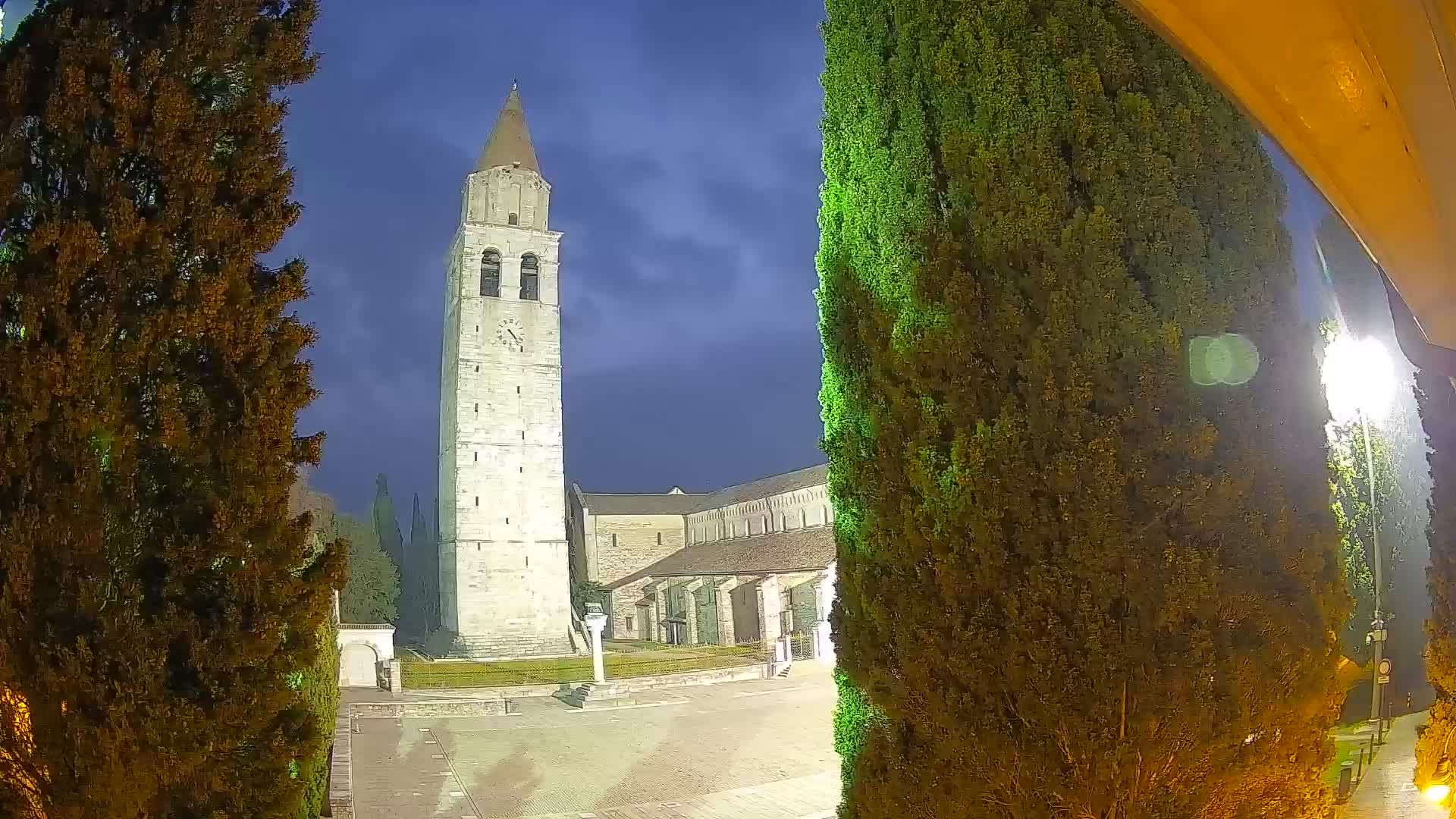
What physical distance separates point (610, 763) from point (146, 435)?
42.8 ft

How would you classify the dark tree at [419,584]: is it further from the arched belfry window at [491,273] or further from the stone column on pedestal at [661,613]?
the arched belfry window at [491,273]

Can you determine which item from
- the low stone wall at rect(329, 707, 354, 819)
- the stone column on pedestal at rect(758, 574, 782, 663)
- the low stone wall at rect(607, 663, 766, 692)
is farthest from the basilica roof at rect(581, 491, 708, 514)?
the low stone wall at rect(329, 707, 354, 819)

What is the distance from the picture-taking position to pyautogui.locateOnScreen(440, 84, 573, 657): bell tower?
126 feet

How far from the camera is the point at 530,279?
4206cm

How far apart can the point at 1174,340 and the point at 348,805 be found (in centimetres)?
943

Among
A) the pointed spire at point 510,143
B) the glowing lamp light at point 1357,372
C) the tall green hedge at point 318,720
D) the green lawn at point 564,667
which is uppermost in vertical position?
the pointed spire at point 510,143

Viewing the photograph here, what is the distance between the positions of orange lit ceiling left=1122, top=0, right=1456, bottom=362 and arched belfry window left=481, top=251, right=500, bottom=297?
40926mm

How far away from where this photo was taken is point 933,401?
493 centimetres

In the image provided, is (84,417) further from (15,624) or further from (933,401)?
(933,401)

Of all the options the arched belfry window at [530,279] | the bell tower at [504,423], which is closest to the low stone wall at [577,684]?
the bell tower at [504,423]

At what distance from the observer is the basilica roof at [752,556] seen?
1516 inches

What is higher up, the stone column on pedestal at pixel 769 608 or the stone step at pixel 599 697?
the stone column on pedestal at pixel 769 608

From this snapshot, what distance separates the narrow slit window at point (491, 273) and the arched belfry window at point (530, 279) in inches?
44.5

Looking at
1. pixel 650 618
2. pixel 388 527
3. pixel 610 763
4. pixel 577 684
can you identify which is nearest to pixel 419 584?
pixel 388 527
